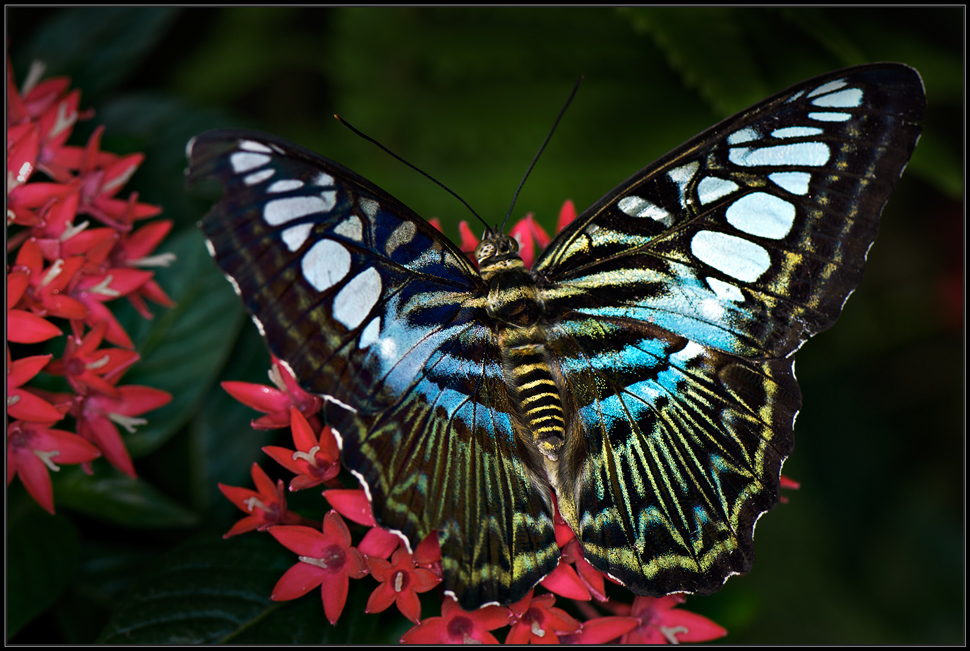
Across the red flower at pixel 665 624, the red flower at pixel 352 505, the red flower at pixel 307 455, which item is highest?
the red flower at pixel 307 455

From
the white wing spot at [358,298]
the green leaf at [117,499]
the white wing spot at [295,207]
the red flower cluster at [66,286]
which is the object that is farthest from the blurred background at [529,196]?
the white wing spot at [295,207]

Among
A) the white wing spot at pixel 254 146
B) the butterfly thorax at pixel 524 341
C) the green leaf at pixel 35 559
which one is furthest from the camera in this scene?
the green leaf at pixel 35 559

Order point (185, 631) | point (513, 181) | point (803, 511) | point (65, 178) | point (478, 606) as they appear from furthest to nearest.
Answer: point (803, 511) → point (513, 181) → point (65, 178) → point (185, 631) → point (478, 606)

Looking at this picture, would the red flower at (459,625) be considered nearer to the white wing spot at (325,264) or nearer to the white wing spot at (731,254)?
the white wing spot at (325,264)

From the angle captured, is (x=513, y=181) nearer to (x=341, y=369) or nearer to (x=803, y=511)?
(x=341, y=369)

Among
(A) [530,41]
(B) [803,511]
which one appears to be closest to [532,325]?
(A) [530,41]

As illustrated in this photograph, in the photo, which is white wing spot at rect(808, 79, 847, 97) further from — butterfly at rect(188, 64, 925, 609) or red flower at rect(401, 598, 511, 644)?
red flower at rect(401, 598, 511, 644)

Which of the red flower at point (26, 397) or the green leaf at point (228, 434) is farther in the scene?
the green leaf at point (228, 434)
